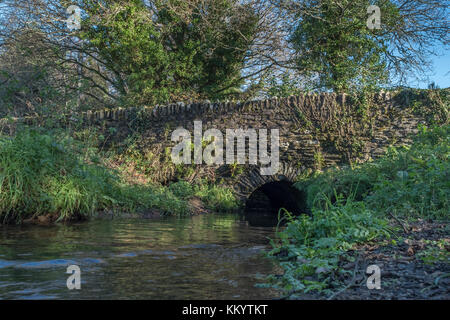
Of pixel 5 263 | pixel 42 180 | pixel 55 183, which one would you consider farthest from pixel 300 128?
pixel 5 263

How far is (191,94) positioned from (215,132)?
3405mm

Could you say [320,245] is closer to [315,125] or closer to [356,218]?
[356,218]

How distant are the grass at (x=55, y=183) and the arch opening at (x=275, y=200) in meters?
3.42

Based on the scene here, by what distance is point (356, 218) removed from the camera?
385 cm

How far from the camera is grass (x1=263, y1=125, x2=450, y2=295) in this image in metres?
2.99

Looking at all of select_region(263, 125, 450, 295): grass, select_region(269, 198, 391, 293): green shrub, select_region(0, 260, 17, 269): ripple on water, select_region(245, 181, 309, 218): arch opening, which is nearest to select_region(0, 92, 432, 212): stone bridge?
select_region(245, 181, 309, 218): arch opening

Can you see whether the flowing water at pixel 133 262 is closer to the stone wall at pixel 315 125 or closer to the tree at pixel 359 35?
the stone wall at pixel 315 125

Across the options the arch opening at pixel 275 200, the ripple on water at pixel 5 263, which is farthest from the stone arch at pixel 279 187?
the ripple on water at pixel 5 263

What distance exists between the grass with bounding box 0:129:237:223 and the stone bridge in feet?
Result: 6.63

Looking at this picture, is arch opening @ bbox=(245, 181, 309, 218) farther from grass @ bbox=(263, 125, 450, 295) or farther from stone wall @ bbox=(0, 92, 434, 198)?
grass @ bbox=(263, 125, 450, 295)

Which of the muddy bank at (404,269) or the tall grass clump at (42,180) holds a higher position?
the tall grass clump at (42,180)

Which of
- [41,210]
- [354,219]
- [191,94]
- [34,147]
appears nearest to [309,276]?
[354,219]

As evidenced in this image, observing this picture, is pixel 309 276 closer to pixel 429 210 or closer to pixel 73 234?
pixel 429 210

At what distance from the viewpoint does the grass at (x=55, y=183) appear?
627 cm
